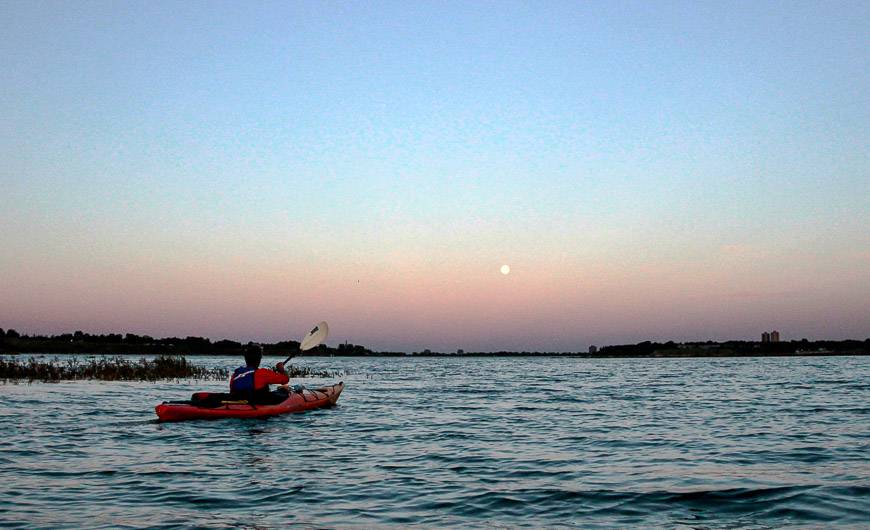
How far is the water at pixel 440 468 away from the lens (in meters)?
8.65

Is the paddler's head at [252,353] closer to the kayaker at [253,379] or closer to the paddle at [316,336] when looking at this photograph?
the kayaker at [253,379]

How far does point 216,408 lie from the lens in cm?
1858

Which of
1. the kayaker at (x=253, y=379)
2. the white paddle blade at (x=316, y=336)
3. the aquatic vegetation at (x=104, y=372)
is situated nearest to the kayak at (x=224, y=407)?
the kayaker at (x=253, y=379)

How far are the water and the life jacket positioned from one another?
931mm

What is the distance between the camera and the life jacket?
19.2 m

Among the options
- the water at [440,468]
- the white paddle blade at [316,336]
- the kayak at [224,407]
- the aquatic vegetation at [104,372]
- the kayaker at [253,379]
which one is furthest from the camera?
the aquatic vegetation at [104,372]

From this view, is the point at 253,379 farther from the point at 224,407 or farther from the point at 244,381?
the point at 224,407

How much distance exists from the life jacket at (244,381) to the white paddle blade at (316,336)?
4038mm

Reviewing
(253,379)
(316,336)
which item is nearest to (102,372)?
(316,336)

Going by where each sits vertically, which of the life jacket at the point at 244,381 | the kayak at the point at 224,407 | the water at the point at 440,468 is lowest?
the water at the point at 440,468

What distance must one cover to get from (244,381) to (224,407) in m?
0.85

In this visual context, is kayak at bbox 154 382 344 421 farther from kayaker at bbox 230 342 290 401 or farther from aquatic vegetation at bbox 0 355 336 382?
aquatic vegetation at bbox 0 355 336 382

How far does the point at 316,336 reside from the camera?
2397cm

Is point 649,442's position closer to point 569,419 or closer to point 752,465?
point 752,465
